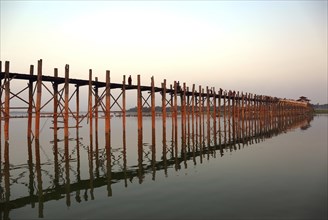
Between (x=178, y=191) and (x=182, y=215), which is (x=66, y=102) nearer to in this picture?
(x=178, y=191)

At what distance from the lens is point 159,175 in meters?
9.62

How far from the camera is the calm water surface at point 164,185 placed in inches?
240

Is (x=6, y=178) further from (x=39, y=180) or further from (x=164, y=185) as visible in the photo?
(x=164, y=185)

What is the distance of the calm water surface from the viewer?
6094 millimetres

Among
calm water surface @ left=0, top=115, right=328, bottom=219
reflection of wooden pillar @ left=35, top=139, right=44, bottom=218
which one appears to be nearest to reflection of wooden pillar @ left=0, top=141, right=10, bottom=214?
calm water surface @ left=0, top=115, right=328, bottom=219

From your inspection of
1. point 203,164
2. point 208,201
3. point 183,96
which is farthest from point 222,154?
point 183,96

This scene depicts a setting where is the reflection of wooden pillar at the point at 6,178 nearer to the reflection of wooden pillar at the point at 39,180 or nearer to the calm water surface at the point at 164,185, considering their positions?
the calm water surface at the point at 164,185

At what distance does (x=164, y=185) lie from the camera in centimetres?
832

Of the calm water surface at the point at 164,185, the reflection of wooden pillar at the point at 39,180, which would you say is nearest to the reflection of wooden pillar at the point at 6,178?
the calm water surface at the point at 164,185

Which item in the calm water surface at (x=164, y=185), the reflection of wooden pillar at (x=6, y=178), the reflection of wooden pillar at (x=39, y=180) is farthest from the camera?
the reflection of wooden pillar at (x=6, y=178)

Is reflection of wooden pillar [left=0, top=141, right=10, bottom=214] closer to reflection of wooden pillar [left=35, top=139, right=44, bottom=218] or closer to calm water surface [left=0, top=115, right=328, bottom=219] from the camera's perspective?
calm water surface [left=0, top=115, right=328, bottom=219]

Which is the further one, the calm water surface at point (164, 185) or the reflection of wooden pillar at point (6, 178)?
the reflection of wooden pillar at point (6, 178)

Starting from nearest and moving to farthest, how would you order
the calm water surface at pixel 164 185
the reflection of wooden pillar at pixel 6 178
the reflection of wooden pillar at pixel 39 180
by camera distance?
the calm water surface at pixel 164 185
the reflection of wooden pillar at pixel 39 180
the reflection of wooden pillar at pixel 6 178

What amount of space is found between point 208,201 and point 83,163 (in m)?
6.67
